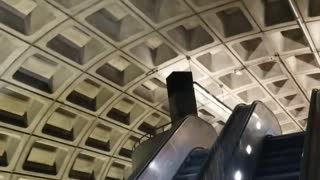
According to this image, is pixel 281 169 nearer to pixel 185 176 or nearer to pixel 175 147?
pixel 185 176

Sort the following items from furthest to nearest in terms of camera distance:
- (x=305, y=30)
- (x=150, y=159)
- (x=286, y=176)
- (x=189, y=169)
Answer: (x=305, y=30) → (x=189, y=169) → (x=150, y=159) → (x=286, y=176)

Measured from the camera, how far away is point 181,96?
7828 mm

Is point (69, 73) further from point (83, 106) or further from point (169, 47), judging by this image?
point (169, 47)

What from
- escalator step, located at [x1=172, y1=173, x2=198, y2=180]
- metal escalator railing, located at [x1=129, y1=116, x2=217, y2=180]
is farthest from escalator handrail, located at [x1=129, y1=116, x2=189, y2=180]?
escalator step, located at [x1=172, y1=173, x2=198, y2=180]

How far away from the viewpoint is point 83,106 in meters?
8.62

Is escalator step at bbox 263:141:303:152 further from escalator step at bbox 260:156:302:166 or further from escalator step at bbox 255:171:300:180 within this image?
escalator step at bbox 255:171:300:180

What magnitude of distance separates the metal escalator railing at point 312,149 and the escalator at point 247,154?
0.04 feet

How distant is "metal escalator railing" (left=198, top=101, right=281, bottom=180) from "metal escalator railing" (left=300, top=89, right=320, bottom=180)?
3.27ft

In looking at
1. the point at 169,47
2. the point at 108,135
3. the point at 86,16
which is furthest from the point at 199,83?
the point at 86,16

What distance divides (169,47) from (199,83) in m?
1.69

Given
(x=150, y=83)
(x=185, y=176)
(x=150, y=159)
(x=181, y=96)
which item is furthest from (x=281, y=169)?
(x=150, y=83)

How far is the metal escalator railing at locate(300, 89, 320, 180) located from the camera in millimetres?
2414

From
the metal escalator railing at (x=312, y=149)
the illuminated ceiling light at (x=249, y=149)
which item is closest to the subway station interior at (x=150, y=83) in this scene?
the illuminated ceiling light at (x=249, y=149)

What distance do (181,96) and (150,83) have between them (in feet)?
5.47
